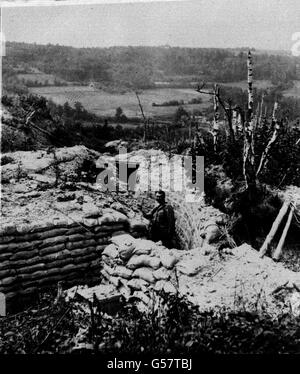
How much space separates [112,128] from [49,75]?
91.5 inches

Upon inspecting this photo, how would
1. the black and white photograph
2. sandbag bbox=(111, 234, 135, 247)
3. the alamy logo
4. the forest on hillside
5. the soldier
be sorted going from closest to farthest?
the black and white photograph, sandbag bbox=(111, 234, 135, 247), the soldier, the alamy logo, the forest on hillside

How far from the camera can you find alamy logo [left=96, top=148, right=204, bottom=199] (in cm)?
761

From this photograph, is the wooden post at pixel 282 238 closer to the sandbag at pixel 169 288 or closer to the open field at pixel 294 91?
the sandbag at pixel 169 288

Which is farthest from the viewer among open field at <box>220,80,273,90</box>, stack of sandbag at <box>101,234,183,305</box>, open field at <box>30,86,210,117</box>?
open field at <box>30,86,210,117</box>

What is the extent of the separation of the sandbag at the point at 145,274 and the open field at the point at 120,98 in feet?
14.9

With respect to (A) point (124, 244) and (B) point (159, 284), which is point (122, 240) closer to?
(A) point (124, 244)

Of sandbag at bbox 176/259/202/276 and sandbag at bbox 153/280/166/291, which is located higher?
sandbag at bbox 176/259/202/276

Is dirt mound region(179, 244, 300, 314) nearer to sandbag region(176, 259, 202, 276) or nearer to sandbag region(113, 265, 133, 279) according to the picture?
sandbag region(176, 259, 202, 276)

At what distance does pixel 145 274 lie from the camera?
4977mm

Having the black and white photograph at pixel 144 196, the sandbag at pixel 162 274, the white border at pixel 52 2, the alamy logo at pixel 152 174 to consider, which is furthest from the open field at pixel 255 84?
the sandbag at pixel 162 274

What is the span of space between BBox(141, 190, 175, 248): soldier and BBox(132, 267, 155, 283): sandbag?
117cm

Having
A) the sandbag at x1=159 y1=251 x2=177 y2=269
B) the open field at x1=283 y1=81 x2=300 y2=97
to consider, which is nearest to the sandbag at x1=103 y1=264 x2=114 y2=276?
the sandbag at x1=159 y1=251 x2=177 y2=269

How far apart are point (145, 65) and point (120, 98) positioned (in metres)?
1.26

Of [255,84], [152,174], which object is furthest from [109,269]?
[255,84]
